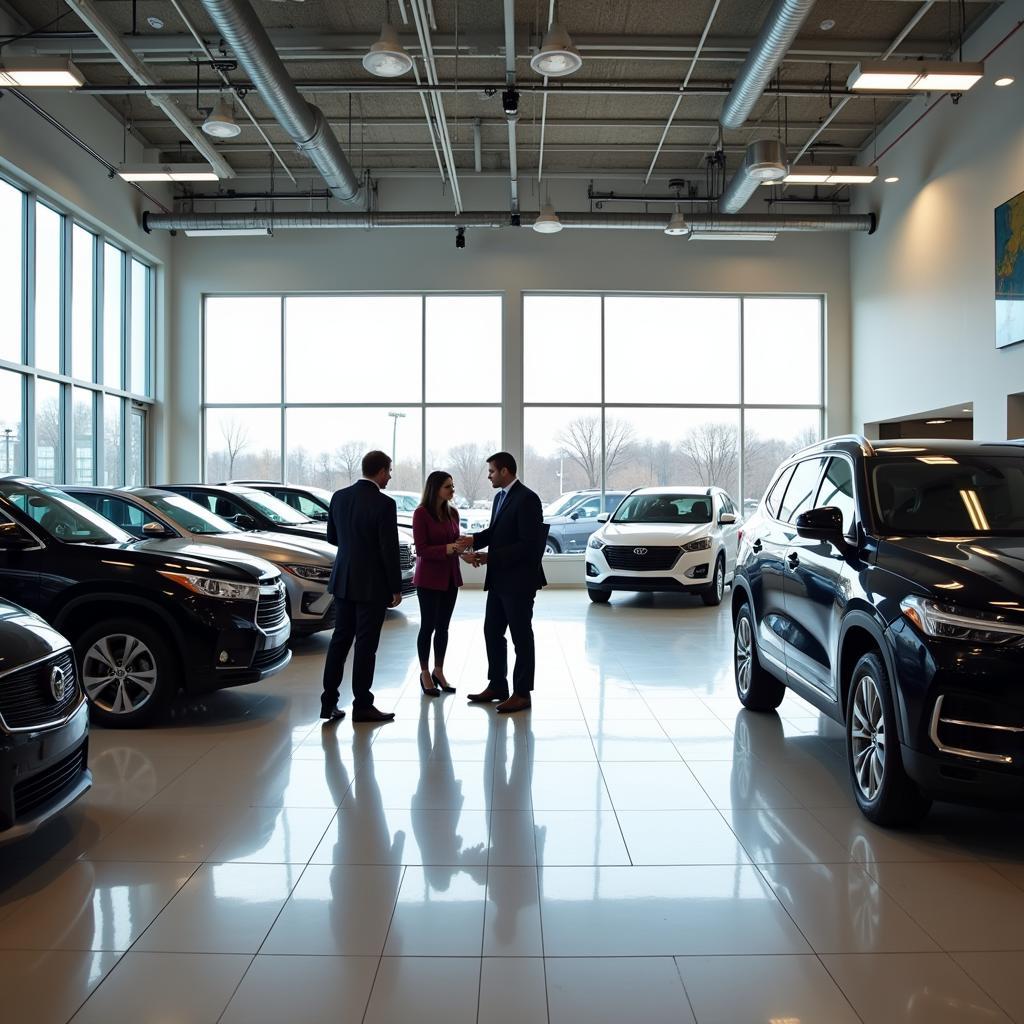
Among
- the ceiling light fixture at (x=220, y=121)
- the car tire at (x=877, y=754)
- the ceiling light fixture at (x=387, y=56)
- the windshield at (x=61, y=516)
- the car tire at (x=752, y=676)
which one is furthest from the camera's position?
the ceiling light fixture at (x=220, y=121)

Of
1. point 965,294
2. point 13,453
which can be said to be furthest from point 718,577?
point 13,453

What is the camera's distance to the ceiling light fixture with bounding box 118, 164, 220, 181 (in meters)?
10.0

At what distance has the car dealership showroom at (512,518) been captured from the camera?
2.79 m

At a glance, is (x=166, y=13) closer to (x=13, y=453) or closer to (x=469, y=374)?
(x=13, y=453)

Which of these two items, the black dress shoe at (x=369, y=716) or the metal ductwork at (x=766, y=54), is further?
the metal ductwork at (x=766, y=54)

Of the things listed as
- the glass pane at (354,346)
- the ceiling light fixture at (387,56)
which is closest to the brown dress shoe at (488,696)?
the ceiling light fixture at (387,56)

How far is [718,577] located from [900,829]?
25.5 ft

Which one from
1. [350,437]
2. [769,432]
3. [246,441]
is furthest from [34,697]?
[769,432]

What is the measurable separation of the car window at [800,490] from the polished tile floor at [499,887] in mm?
1281

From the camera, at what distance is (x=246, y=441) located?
1449 cm

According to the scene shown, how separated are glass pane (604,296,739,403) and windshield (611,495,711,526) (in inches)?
117

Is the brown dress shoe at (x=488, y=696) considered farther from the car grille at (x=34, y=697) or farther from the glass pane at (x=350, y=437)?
the glass pane at (x=350, y=437)

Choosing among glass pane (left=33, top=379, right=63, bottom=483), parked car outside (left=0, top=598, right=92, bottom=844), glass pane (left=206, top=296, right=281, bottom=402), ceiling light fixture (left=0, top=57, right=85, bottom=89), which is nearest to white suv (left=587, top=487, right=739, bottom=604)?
glass pane (left=206, top=296, right=281, bottom=402)

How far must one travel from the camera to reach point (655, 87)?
1048 cm
